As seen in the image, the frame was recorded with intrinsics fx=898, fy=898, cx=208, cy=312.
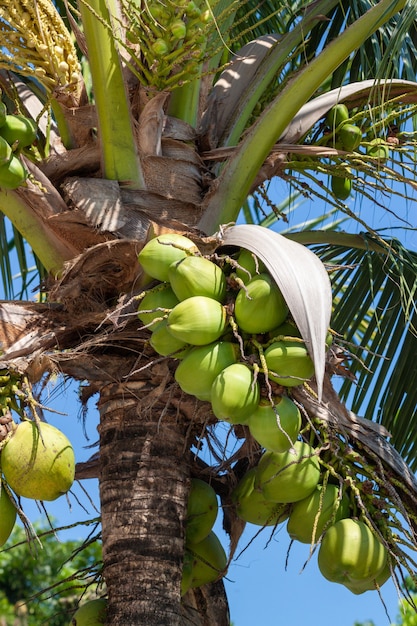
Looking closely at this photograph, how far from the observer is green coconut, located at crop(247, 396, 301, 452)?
2000mm

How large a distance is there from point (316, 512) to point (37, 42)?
151 centimetres

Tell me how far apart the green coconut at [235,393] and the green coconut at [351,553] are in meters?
0.49

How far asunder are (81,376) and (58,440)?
0.45 meters

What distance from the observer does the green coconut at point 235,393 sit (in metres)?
1.93

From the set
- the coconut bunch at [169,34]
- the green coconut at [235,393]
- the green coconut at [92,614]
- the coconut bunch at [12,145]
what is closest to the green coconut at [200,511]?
the green coconut at [92,614]

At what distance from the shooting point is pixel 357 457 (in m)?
2.36

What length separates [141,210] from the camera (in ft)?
8.42

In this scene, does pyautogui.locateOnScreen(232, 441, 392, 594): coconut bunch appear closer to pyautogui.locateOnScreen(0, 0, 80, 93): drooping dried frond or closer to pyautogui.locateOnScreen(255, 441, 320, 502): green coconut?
pyautogui.locateOnScreen(255, 441, 320, 502): green coconut

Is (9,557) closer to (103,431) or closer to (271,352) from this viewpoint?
(103,431)

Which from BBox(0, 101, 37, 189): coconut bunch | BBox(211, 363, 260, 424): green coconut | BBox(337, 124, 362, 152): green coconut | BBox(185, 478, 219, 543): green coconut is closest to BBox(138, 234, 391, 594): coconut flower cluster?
BBox(211, 363, 260, 424): green coconut

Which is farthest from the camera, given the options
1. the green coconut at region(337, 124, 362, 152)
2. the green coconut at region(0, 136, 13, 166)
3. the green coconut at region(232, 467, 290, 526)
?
the green coconut at region(337, 124, 362, 152)

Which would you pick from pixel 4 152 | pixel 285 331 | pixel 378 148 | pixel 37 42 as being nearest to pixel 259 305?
pixel 285 331

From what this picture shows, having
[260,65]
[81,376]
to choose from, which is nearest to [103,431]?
[81,376]

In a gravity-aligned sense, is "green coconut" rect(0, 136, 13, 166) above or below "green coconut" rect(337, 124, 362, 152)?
below
